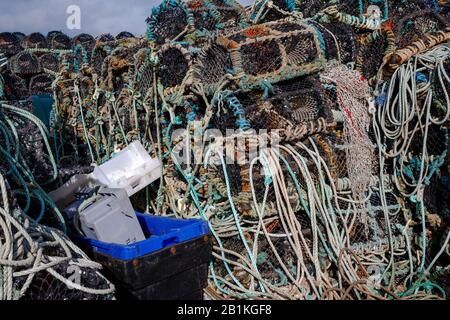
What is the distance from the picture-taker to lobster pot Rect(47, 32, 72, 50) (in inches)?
402

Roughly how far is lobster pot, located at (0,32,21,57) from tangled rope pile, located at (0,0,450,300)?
7.50 meters

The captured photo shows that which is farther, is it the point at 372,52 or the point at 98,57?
the point at 98,57

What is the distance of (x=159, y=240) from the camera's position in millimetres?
2529

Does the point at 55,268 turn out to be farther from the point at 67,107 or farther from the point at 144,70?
the point at 67,107

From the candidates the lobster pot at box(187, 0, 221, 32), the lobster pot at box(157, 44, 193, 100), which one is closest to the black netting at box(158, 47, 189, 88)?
the lobster pot at box(157, 44, 193, 100)

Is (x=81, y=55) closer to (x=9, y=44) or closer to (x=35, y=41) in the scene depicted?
(x=35, y=41)

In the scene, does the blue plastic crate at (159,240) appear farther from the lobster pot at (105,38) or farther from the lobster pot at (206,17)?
the lobster pot at (105,38)

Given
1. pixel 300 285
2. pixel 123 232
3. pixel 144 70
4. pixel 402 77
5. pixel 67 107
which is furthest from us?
pixel 67 107

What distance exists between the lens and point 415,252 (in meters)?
3.44

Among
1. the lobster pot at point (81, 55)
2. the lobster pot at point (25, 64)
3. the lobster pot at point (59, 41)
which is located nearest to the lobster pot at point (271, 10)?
the lobster pot at point (81, 55)

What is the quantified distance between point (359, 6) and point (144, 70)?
2.20 metres

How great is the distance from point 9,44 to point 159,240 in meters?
9.87

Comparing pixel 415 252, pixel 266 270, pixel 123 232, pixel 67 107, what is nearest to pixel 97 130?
pixel 67 107

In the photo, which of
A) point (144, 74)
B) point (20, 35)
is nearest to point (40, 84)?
point (20, 35)
